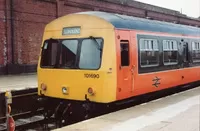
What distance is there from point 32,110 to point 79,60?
3.98 m

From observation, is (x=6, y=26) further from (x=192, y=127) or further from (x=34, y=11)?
(x=192, y=127)

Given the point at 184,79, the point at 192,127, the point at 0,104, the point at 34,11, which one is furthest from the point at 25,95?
the point at 34,11

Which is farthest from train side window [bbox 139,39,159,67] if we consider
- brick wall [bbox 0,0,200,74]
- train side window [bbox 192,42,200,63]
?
brick wall [bbox 0,0,200,74]

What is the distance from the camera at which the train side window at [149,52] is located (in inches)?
373

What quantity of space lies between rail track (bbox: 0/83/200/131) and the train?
608 mm

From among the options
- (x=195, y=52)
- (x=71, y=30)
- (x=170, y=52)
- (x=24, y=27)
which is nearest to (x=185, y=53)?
(x=195, y=52)

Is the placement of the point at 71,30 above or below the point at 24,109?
above

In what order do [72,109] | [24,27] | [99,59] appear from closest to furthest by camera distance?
[99,59] < [72,109] < [24,27]

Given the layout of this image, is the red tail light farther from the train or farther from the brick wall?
the brick wall

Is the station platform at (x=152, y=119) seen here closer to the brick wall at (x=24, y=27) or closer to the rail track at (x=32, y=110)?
the rail track at (x=32, y=110)

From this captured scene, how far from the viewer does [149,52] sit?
991 centimetres

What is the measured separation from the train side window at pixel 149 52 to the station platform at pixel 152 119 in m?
1.13

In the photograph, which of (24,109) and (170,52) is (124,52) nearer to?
(170,52)

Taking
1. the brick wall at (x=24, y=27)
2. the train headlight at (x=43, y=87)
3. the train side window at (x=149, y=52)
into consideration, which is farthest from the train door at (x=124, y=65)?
the brick wall at (x=24, y=27)
